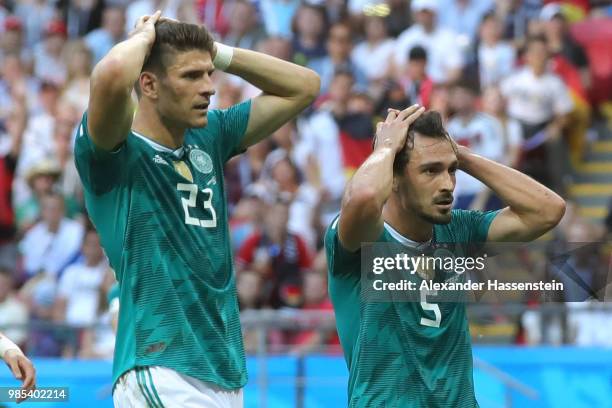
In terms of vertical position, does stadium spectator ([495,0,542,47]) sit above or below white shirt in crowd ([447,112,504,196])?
above

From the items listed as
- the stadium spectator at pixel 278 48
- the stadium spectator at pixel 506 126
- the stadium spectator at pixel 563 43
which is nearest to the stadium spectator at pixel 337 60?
the stadium spectator at pixel 278 48

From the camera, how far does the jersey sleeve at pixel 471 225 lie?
6359 millimetres

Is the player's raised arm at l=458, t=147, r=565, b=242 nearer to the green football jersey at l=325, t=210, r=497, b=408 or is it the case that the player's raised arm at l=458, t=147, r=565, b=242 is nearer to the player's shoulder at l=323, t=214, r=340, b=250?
the green football jersey at l=325, t=210, r=497, b=408

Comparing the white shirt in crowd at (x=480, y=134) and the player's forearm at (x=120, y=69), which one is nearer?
the player's forearm at (x=120, y=69)

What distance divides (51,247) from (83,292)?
1.04 m

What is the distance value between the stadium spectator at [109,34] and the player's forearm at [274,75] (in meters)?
10.8

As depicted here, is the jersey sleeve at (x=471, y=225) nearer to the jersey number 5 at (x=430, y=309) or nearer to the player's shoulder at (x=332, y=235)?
the jersey number 5 at (x=430, y=309)

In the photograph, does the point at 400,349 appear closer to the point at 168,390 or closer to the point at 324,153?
the point at 168,390

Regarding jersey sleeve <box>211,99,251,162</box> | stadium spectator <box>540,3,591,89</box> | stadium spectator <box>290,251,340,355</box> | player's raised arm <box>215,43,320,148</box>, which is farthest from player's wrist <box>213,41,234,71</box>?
stadium spectator <box>540,3,591,89</box>

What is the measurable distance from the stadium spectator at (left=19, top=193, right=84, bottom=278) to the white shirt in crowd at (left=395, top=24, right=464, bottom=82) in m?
4.06

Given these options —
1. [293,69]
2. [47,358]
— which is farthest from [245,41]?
[293,69]

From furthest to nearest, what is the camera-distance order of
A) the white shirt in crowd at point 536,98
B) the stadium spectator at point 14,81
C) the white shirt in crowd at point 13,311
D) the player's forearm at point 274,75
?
1. the stadium spectator at point 14,81
2. the white shirt in crowd at point 536,98
3. the white shirt in crowd at point 13,311
4. the player's forearm at point 274,75

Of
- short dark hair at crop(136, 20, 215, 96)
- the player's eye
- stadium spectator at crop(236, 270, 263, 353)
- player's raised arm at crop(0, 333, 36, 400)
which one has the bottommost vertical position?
player's raised arm at crop(0, 333, 36, 400)

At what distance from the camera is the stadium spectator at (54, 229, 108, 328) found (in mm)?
13406
